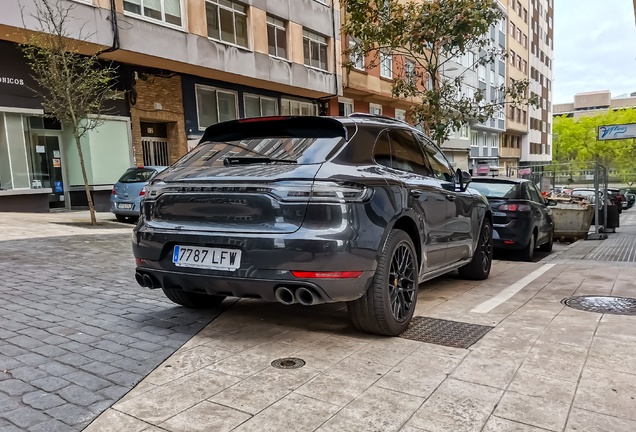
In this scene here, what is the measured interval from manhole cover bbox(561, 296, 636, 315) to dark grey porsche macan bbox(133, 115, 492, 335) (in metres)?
1.76

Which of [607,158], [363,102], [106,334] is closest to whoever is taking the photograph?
[106,334]

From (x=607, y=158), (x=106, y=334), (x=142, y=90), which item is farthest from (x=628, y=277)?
(x=607, y=158)

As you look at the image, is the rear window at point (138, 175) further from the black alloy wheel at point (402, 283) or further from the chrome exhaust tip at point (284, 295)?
the chrome exhaust tip at point (284, 295)

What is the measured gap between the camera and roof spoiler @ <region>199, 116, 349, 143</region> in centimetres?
390

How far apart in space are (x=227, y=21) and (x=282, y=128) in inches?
626

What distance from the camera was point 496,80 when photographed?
4697 cm

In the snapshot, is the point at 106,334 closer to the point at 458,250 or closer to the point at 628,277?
the point at 458,250

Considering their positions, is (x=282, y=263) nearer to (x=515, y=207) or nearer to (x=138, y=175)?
(x=515, y=207)

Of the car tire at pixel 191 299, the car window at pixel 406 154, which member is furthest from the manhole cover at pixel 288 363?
the car window at pixel 406 154

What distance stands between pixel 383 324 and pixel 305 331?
0.66 meters

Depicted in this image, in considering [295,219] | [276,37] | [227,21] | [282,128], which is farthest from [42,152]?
[295,219]

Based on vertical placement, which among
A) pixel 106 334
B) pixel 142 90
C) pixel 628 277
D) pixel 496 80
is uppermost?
pixel 496 80

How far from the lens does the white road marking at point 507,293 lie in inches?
194

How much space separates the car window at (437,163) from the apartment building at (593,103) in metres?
142
